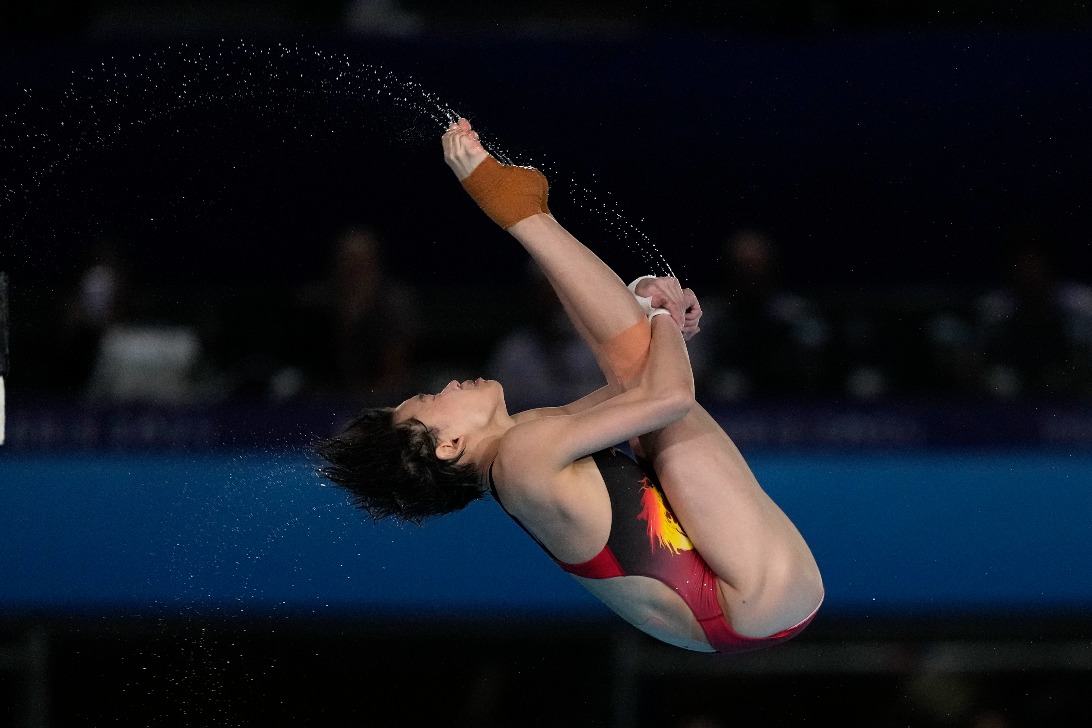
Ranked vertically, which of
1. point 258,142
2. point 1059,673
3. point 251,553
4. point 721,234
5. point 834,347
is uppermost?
point 258,142

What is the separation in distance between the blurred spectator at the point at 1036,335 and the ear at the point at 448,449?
2.81 m

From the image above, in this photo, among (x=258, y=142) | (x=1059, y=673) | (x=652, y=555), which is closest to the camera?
(x=652, y=555)

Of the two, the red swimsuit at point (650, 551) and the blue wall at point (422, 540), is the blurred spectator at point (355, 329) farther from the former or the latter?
the red swimsuit at point (650, 551)

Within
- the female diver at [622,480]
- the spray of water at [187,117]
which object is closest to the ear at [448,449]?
the female diver at [622,480]

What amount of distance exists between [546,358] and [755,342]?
821mm

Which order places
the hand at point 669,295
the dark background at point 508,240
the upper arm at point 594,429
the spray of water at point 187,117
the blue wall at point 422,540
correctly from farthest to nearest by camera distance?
1. the spray of water at point 187,117
2. the dark background at point 508,240
3. the blue wall at point 422,540
4. the hand at point 669,295
5. the upper arm at point 594,429

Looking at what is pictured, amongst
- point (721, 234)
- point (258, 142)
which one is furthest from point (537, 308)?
point (258, 142)

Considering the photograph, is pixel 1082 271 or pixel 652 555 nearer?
pixel 652 555

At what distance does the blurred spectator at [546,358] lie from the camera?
5547 mm

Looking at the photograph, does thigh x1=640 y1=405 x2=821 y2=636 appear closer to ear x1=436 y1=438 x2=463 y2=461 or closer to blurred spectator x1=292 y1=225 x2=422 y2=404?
ear x1=436 y1=438 x2=463 y2=461

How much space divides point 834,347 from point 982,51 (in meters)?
1.32

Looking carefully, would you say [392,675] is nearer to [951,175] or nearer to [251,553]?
[251,553]

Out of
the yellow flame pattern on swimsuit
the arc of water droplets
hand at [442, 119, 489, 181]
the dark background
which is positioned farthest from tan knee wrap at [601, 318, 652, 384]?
the arc of water droplets

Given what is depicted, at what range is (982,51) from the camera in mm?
5637
